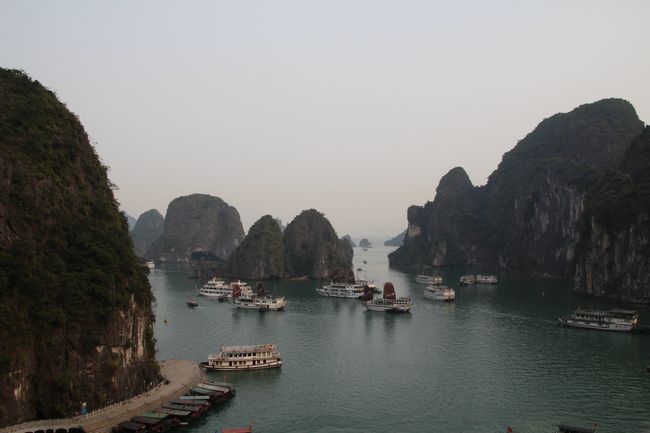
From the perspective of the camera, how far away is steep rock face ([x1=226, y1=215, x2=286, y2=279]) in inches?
6929

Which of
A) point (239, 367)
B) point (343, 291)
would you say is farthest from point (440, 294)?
point (239, 367)

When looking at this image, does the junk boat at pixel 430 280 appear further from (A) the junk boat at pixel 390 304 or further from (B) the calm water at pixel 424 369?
(A) the junk boat at pixel 390 304

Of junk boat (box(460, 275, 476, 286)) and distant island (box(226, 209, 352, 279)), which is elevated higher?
distant island (box(226, 209, 352, 279))

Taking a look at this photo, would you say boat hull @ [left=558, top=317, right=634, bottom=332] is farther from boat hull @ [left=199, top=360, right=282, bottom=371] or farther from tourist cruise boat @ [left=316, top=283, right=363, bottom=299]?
tourist cruise boat @ [left=316, top=283, right=363, bottom=299]

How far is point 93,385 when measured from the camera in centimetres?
4806

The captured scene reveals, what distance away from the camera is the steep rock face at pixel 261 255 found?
176 m

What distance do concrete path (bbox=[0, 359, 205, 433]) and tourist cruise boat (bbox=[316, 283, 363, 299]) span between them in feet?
250

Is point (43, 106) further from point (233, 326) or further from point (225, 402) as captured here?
point (233, 326)

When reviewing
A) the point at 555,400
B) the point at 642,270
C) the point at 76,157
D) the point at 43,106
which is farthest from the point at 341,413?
the point at 642,270

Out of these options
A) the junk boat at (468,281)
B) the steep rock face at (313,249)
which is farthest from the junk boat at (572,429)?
the steep rock face at (313,249)

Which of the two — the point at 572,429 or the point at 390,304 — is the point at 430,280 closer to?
the point at 390,304

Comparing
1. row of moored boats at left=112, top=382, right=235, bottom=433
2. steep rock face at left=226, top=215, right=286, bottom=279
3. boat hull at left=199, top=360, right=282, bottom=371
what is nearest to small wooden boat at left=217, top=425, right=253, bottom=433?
row of moored boats at left=112, top=382, right=235, bottom=433

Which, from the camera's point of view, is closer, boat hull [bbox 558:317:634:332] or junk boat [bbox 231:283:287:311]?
boat hull [bbox 558:317:634:332]

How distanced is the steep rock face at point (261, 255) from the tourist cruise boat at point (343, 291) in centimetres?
3780
